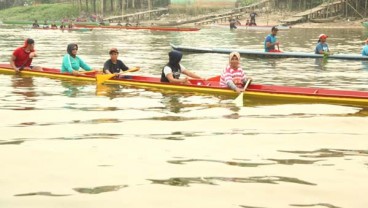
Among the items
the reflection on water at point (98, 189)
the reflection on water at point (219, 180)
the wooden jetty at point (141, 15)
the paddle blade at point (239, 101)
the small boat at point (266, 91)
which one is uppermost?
the wooden jetty at point (141, 15)

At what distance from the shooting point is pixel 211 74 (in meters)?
17.5

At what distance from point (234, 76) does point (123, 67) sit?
128 inches

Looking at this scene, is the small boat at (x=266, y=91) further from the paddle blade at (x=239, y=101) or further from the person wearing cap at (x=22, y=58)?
the person wearing cap at (x=22, y=58)

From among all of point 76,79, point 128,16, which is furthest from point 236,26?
point 76,79

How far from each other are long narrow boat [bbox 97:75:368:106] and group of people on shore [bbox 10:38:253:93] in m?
0.15

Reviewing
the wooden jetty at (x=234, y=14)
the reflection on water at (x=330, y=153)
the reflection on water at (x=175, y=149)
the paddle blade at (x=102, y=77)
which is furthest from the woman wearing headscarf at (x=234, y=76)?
the wooden jetty at (x=234, y=14)

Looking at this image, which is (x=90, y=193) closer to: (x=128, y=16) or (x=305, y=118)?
(x=305, y=118)

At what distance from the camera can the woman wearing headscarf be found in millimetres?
11414

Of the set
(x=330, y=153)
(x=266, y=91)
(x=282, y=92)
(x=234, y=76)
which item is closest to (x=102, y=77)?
(x=234, y=76)

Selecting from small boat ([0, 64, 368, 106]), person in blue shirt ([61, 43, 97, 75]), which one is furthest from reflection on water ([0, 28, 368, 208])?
person in blue shirt ([61, 43, 97, 75])

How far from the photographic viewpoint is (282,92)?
11227mm

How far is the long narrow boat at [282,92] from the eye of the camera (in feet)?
35.0

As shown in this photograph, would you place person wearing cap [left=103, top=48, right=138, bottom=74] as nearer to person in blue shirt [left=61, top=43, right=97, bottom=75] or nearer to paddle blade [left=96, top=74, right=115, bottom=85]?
paddle blade [left=96, top=74, right=115, bottom=85]

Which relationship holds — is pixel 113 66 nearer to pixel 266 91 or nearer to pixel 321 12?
pixel 266 91
